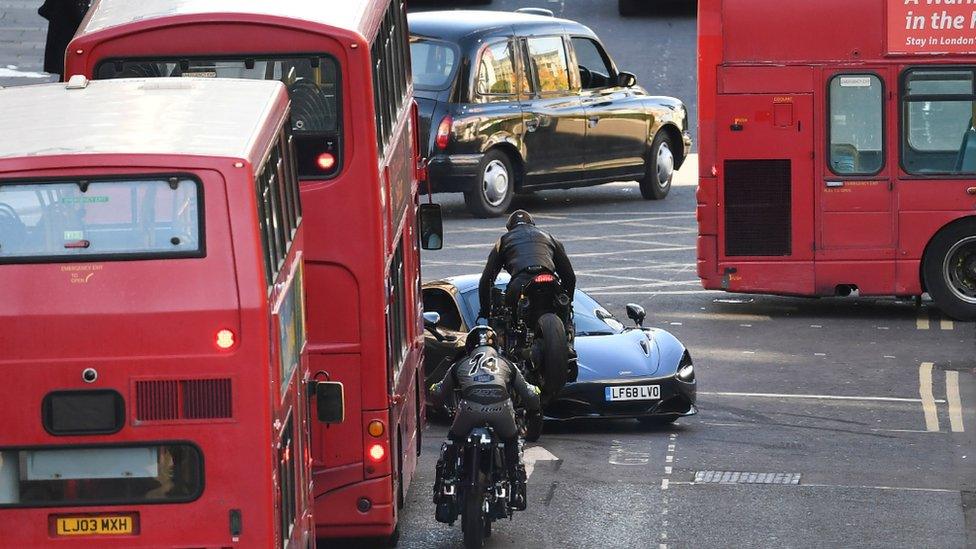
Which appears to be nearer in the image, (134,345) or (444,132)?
(134,345)

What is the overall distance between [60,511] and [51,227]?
125cm

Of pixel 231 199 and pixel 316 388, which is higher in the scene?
pixel 231 199

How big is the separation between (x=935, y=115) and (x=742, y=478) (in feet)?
24.1

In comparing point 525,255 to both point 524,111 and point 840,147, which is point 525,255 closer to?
point 840,147

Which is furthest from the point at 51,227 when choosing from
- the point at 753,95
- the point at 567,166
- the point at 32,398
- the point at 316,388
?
the point at 567,166

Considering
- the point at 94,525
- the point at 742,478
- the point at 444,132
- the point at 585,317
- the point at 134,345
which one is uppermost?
the point at 134,345

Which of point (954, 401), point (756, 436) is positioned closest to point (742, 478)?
point (756, 436)

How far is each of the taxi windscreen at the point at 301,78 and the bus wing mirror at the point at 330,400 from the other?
135 centimetres

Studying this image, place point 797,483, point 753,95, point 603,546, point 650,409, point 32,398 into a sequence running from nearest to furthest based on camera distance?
1. point 32,398
2. point 603,546
3. point 797,483
4. point 650,409
5. point 753,95

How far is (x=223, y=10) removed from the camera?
11812 millimetres

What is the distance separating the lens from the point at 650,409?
17.1m

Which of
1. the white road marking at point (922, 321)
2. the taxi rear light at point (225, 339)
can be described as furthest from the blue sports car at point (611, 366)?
the taxi rear light at point (225, 339)

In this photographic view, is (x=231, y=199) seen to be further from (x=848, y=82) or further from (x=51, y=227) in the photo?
(x=848, y=82)

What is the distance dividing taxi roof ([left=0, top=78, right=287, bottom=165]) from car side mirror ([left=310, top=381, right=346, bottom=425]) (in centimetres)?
147
